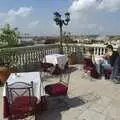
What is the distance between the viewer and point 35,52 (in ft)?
26.2

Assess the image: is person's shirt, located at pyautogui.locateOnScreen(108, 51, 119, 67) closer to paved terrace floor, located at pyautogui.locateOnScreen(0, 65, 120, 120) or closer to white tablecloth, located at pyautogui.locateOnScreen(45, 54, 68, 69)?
paved terrace floor, located at pyautogui.locateOnScreen(0, 65, 120, 120)

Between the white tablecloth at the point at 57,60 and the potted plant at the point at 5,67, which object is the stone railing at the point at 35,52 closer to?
the potted plant at the point at 5,67

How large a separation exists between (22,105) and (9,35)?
7.34 m

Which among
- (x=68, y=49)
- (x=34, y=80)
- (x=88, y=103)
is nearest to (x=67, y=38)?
(x=68, y=49)

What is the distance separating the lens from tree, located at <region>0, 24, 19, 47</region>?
1013 cm

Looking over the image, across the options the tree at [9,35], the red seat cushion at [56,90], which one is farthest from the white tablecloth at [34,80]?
the tree at [9,35]

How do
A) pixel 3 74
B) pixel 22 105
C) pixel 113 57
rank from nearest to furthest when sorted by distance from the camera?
pixel 22 105
pixel 3 74
pixel 113 57

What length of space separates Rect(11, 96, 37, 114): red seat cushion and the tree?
6795 mm

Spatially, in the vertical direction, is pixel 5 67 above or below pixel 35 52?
below

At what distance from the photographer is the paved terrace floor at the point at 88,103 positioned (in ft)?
12.4

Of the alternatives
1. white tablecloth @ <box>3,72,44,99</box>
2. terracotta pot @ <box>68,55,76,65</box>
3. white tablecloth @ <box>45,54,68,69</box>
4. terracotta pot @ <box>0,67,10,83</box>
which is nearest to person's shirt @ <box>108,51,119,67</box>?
white tablecloth @ <box>45,54,68,69</box>

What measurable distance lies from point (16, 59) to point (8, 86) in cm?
366

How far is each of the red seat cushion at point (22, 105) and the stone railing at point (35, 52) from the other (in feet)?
10.4

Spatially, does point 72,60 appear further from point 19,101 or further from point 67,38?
point 19,101
